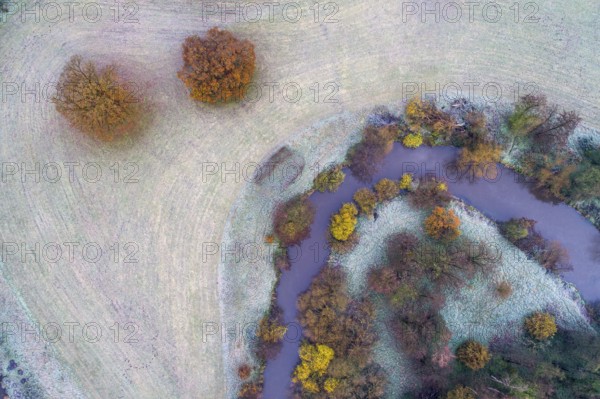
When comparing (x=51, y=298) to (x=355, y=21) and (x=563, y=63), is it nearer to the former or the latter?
(x=355, y=21)

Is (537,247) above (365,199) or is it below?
below

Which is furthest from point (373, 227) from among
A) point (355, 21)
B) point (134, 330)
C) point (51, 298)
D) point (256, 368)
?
point (51, 298)

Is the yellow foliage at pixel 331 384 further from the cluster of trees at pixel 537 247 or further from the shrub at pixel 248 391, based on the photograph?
the cluster of trees at pixel 537 247

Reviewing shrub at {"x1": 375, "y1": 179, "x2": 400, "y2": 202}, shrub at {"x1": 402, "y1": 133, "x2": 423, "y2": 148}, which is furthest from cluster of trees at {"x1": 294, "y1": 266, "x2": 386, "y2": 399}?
shrub at {"x1": 402, "y1": 133, "x2": 423, "y2": 148}

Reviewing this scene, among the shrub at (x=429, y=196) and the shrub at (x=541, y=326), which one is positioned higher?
the shrub at (x=429, y=196)

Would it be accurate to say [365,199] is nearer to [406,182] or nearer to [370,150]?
[406,182]

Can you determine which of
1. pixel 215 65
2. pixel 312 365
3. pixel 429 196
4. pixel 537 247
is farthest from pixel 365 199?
pixel 215 65

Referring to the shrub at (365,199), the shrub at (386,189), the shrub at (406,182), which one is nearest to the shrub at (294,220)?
the shrub at (365,199)
